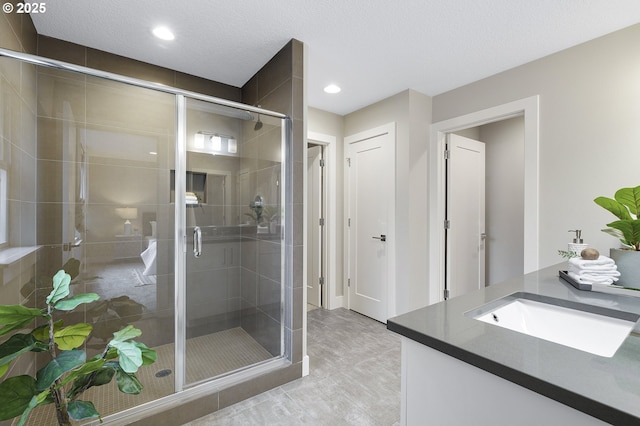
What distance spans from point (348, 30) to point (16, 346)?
2.31 metres

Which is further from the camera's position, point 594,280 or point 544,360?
point 594,280

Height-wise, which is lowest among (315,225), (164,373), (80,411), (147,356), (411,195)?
(164,373)

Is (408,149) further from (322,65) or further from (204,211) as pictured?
(204,211)

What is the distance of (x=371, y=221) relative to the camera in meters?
3.37

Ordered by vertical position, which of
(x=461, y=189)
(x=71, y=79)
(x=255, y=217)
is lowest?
(x=255, y=217)

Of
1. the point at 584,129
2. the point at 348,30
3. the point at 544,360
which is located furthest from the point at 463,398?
the point at 584,129

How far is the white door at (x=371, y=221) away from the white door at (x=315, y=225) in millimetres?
392

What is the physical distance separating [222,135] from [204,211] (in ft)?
2.00

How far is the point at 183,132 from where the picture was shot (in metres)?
1.96

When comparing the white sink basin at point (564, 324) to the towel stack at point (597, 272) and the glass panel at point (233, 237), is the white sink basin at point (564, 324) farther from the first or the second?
the glass panel at point (233, 237)

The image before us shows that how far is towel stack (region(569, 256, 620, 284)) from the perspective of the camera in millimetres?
1267

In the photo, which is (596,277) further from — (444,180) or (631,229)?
(444,180)

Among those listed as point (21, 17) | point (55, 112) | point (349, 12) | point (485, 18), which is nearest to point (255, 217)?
point (55, 112)

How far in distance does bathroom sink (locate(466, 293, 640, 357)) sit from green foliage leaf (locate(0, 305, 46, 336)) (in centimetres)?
141
